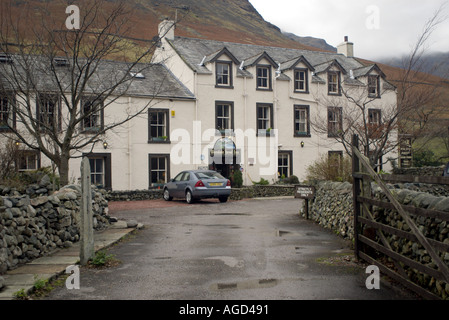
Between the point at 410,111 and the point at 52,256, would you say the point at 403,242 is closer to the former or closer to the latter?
the point at 52,256

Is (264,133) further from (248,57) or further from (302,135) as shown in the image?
(248,57)

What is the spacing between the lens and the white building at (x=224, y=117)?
2677 cm

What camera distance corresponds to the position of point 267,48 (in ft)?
A: 121

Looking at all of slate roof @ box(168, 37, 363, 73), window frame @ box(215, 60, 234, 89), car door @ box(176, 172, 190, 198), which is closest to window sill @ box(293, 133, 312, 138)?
slate roof @ box(168, 37, 363, 73)

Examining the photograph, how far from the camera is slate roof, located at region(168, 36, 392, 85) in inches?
1208

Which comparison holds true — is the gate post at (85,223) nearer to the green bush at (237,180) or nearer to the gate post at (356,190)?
the gate post at (356,190)

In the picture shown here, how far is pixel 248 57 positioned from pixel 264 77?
3063mm

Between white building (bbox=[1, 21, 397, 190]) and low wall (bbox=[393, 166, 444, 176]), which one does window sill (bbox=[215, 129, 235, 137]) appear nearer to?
white building (bbox=[1, 21, 397, 190])

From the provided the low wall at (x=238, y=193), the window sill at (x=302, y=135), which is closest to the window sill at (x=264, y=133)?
the window sill at (x=302, y=135)

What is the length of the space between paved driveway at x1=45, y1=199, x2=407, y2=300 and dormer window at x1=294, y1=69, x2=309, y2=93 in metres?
20.1

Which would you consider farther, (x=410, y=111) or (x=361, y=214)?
(x=410, y=111)

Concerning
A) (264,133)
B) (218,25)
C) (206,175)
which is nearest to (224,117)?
(264,133)
